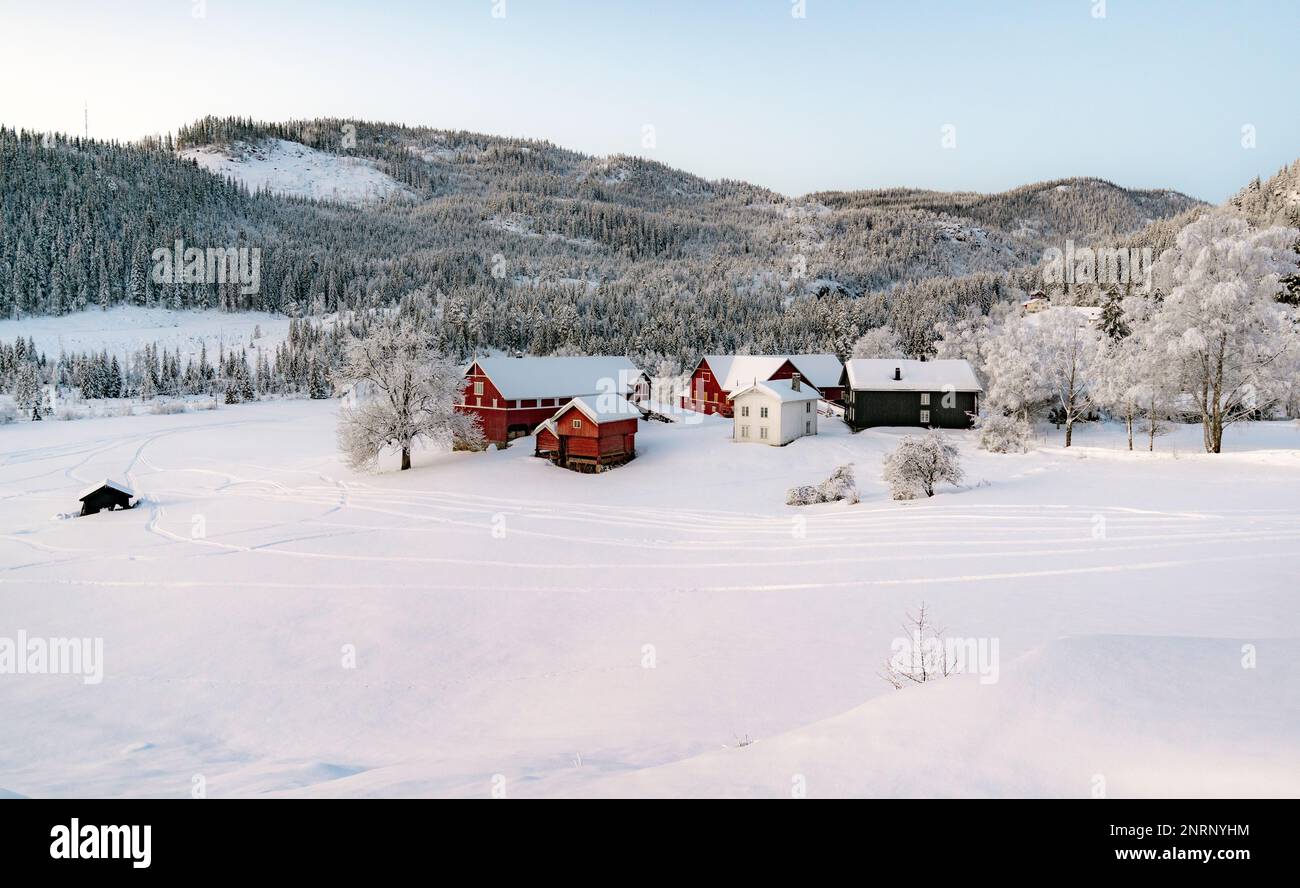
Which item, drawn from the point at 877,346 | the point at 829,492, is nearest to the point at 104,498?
the point at 829,492

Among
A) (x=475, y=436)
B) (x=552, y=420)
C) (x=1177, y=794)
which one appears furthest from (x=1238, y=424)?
(x=1177, y=794)

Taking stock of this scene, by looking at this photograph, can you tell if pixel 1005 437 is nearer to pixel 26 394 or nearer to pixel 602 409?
pixel 602 409

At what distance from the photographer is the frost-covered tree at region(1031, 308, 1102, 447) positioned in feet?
159

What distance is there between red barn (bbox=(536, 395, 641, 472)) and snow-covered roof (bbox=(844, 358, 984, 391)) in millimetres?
21482

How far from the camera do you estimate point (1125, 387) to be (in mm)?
41938

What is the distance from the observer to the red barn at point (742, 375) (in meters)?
59.8

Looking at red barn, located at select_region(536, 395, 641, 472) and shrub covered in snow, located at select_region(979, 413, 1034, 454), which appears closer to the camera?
red barn, located at select_region(536, 395, 641, 472)

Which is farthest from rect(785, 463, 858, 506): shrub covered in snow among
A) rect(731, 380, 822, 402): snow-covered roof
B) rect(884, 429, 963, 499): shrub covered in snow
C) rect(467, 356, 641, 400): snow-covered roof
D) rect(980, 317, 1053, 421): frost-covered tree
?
rect(467, 356, 641, 400): snow-covered roof

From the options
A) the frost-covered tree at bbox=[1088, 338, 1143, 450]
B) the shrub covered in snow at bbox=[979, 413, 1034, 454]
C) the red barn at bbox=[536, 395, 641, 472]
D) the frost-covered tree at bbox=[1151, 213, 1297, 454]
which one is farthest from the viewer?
the shrub covered in snow at bbox=[979, 413, 1034, 454]

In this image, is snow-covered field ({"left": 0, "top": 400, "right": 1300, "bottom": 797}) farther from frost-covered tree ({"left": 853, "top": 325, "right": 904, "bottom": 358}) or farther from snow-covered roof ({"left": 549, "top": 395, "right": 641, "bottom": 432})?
frost-covered tree ({"left": 853, "top": 325, "right": 904, "bottom": 358})

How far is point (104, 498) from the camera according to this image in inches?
1363

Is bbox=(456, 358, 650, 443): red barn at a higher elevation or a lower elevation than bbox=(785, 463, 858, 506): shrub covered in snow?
higher

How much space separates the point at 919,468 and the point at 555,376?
1217 inches
